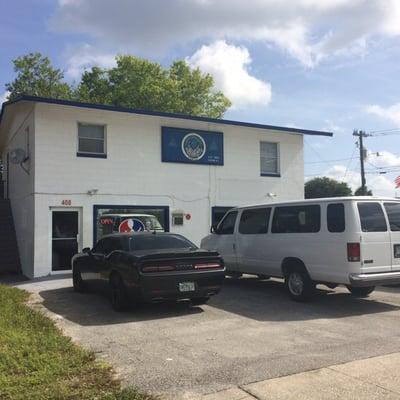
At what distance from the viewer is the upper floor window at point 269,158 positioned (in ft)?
63.9

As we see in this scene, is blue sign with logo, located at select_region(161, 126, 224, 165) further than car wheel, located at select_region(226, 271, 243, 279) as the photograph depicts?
Yes

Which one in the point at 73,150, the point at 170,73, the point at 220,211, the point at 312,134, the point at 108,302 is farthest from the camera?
the point at 170,73

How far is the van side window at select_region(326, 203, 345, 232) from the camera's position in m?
9.57

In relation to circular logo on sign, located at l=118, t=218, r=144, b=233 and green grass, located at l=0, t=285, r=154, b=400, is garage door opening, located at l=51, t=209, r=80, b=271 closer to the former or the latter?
circular logo on sign, located at l=118, t=218, r=144, b=233

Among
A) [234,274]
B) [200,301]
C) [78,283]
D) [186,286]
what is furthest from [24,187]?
[186,286]

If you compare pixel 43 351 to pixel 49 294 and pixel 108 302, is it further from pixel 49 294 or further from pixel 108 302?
pixel 49 294

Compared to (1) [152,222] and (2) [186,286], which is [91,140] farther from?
(2) [186,286]

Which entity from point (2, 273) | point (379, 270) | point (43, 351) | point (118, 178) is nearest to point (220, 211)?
point (118, 178)

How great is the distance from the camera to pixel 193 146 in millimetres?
17734

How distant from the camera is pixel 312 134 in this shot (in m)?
20.1

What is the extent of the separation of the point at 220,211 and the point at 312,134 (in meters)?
5.10

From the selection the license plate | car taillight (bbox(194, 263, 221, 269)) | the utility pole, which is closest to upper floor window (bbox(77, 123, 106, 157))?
car taillight (bbox(194, 263, 221, 269))

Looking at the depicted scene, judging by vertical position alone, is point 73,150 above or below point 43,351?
above

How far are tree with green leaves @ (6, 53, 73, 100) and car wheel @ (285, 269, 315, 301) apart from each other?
1190 inches
